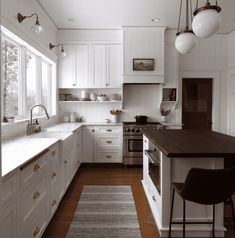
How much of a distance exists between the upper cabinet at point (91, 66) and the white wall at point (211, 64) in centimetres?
147

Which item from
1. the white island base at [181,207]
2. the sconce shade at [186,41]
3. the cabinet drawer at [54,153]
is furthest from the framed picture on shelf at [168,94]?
the white island base at [181,207]

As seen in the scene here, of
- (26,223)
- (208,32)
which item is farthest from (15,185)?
(208,32)

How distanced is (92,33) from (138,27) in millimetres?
992

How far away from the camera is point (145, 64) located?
5.36 meters

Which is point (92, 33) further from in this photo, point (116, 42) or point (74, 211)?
point (74, 211)

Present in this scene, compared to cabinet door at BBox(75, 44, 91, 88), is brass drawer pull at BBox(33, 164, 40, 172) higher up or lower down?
lower down

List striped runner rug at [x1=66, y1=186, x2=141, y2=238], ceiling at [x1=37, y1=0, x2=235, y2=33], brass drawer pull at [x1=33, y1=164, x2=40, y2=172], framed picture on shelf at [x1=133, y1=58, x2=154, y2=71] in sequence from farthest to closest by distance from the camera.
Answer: framed picture on shelf at [x1=133, y1=58, x2=154, y2=71] < ceiling at [x1=37, y1=0, x2=235, y2=33] < striped runner rug at [x1=66, y1=186, x2=141, y2=238] < brass drawer pull at [x1=33, y1=164, x2=40, y2=172]

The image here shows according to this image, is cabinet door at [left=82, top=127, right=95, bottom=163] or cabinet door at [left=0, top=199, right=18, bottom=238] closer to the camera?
cabinet door at [left=0, top=199, right=18, bottom=238]

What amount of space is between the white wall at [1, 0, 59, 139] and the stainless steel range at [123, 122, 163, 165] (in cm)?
154

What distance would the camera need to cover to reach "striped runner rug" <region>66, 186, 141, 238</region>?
8.66ft

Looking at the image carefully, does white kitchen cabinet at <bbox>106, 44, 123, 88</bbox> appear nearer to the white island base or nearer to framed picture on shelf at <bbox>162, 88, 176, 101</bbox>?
framed picture on shelf at <bbox>162, 88, 176, 101</bbox>

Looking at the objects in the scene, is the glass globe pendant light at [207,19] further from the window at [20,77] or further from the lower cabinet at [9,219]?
the window at [20,77]

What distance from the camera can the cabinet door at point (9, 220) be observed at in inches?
59.3

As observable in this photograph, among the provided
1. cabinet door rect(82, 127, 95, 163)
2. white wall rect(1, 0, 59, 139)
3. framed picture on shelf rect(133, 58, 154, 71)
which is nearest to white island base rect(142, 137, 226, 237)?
white wall rect(1, 0, 59, 139)
